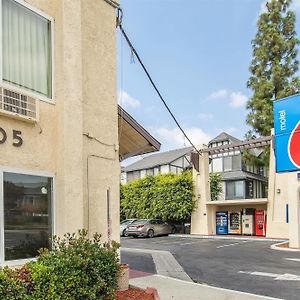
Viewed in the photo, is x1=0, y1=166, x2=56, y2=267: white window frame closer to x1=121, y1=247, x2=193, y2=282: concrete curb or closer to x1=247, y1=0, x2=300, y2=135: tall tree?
x1=121, y1=247, x2=193, y2=282: concrete curb

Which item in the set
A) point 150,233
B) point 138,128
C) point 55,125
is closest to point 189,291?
point 138,128

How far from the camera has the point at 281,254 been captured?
1727cm

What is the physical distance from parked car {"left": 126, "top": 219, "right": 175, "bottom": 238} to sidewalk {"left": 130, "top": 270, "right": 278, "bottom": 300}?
18665mm

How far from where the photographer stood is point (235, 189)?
35625 mm

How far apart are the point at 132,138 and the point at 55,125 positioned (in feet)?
13.7

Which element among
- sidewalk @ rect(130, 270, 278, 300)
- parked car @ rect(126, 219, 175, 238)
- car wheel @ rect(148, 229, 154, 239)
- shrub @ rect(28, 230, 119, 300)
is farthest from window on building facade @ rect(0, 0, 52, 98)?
car wheel @ rect(148, 229, 154, 239)

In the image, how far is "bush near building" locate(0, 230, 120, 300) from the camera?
5.35 m

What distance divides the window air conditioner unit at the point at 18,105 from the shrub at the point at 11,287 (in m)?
2.32

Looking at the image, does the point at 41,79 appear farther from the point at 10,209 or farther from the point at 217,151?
the point at 217,151

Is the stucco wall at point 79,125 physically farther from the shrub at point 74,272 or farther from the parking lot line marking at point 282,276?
the parking lot line marking at point 282,276

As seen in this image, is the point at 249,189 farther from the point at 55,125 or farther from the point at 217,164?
the point at 55,125

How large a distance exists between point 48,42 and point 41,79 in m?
0.69

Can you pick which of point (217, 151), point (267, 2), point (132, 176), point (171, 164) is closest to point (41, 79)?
point (217, 151)

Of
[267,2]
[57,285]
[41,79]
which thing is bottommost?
[57,285]
